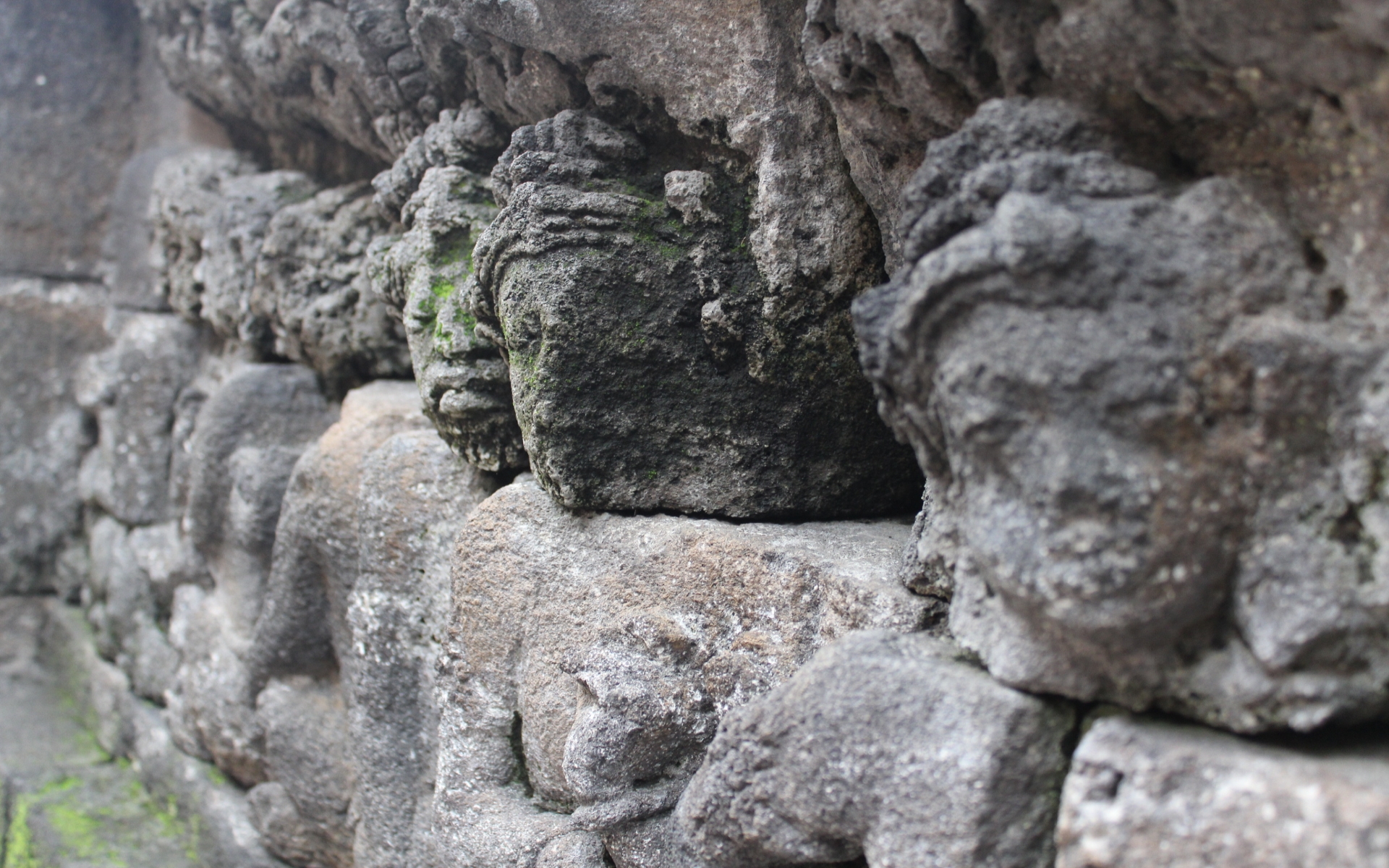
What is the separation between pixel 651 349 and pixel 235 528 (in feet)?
4.24

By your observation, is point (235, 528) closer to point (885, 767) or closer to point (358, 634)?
point (358, 634)

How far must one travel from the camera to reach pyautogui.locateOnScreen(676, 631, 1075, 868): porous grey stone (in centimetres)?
77

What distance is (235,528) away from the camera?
6.86ft

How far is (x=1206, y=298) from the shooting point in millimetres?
685

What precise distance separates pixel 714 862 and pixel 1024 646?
0.40 meters

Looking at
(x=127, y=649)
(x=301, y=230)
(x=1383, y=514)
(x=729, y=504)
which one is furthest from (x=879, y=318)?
(x=127, y=649)

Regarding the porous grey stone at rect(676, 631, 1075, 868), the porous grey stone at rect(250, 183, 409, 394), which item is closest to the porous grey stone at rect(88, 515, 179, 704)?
the porous grey stone at rect(250, 183, 409, 394)

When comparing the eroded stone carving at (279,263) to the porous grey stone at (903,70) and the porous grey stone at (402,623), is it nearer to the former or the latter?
the porous grey stone at (402,623)

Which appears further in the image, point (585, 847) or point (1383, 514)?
point (585, 847)

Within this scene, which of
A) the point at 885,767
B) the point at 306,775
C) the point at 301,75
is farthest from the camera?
the point at 301,75

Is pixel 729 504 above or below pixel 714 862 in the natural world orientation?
above

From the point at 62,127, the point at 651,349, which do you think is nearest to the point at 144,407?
the point at 62,127

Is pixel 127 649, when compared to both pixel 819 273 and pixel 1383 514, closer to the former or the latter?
pixel 819 273

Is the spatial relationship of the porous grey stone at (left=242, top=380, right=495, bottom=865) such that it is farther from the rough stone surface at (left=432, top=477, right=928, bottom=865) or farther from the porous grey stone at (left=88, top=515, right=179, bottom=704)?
the porous grey stone at (left=88, top=515, right=179, bottom=704)
